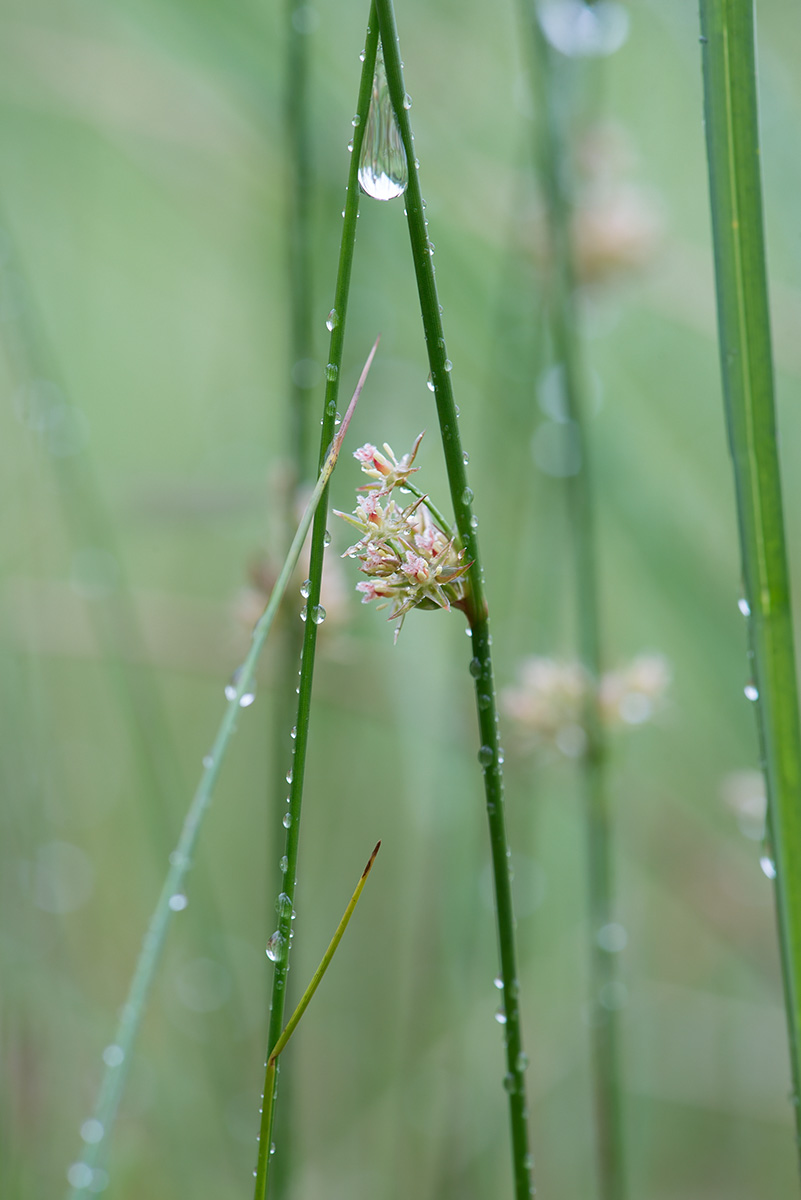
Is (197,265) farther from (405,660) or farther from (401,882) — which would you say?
(401,882)

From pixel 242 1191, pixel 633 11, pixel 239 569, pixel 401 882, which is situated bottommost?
pixel 242 1191

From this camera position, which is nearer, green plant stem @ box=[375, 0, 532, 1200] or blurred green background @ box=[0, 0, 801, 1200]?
green plant stem @ box=[375, 0, 532, 1200]

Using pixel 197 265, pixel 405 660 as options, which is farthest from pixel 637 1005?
pixel 197 265

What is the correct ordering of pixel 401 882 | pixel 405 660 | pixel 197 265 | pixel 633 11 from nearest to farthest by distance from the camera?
pixel 405 660, pixel 633 11, pixel 401 882, pixel 197 265

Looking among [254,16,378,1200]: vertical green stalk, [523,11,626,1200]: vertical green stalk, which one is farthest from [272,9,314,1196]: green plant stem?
[254,16,378,1200]: vertical green stalk

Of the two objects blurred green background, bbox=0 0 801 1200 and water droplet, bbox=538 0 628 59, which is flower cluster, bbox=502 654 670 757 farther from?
water droplet, bbox=538 0 628 59

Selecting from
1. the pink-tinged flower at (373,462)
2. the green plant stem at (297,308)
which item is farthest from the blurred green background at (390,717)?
the pink-tinged flower at (373,462)
